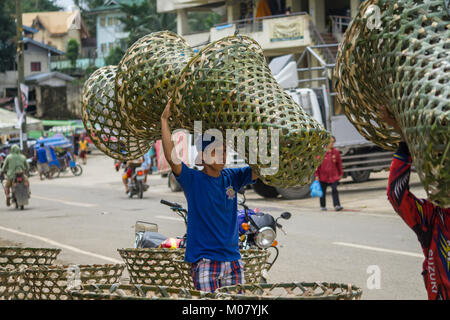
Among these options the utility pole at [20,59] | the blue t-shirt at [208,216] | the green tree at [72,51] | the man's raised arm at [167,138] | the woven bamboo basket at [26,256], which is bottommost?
the woven bamboo basket at [26,256]

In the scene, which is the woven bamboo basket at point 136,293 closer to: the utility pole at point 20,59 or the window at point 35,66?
the utility pole at point 20,59

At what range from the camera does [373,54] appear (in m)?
3.47

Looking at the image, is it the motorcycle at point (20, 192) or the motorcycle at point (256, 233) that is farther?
the motorcycle at point (20, 192)

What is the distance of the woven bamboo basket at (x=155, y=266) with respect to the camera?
18.5 ft

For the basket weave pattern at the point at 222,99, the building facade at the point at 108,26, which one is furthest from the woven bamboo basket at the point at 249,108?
the building facade at the point at 108,26

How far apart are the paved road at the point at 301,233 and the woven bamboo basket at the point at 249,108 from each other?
4249mm

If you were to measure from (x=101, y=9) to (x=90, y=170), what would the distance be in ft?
96.9

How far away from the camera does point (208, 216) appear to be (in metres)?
4.56

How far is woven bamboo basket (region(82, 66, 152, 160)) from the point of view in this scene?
5105mm

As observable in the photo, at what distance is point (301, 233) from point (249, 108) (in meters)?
9.41

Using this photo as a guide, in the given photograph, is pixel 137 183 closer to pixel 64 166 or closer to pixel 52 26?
pixel 64 166

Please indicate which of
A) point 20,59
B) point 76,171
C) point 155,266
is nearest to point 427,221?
point 155,266

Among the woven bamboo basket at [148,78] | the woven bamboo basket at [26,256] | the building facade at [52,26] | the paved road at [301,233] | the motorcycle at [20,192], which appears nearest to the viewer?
the woven bamboo basket at [148,78]
